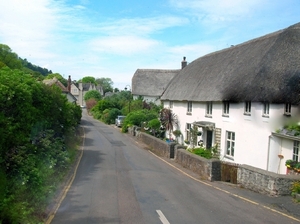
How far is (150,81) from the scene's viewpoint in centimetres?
5653

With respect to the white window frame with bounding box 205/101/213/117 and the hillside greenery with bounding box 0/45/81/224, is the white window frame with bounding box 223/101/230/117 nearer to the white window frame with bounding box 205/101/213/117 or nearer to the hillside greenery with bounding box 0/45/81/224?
the white window frame with bounding box 205/101/213/117

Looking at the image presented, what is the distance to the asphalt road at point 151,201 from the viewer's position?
8891mm

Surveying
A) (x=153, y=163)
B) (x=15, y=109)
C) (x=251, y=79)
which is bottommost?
(x=153, y=163)

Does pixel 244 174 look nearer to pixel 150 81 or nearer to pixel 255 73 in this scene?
pixel 255 73

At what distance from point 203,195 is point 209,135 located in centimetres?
1248

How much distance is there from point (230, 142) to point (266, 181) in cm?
884

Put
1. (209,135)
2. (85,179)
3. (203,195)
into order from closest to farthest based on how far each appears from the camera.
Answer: (203,195)
(85,179)
(209,135)

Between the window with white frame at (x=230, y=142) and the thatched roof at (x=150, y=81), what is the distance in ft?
111

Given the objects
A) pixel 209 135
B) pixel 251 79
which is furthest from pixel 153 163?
pixel 251 79

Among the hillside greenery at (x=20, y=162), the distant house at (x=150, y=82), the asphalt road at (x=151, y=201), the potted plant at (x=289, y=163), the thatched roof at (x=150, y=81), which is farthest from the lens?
the thatched roof at (x=150, y=81)

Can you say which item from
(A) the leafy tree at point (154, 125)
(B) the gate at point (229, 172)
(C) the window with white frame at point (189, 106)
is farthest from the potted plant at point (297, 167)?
(A) the leafy tree at point (154, 125)

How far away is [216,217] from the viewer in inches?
358

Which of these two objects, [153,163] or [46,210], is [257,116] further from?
[46,210]

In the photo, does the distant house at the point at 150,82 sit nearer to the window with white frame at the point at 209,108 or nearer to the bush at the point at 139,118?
the bush at the point at 139,118
